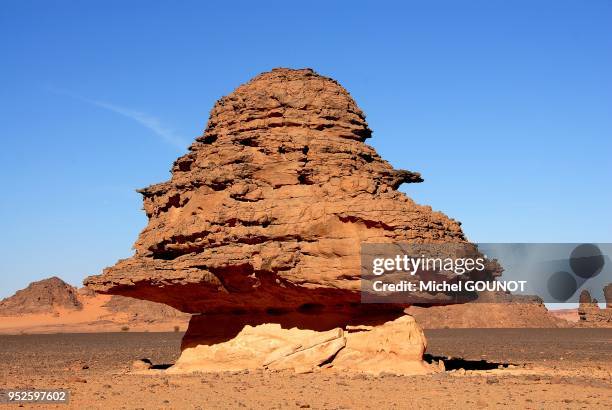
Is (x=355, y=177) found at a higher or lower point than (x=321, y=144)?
lower

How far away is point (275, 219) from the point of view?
18.1 meters

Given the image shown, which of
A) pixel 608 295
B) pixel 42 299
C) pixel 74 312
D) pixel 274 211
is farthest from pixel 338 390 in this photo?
pixel 42 299

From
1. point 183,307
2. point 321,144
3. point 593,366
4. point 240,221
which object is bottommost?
point 593,366

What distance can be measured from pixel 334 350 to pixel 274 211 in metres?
3.91

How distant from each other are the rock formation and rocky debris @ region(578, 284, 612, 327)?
60.7 m

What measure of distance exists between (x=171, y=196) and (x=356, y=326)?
7081mm

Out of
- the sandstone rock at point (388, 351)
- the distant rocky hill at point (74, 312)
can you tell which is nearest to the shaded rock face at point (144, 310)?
the distant rocky hill at point (74, 312)

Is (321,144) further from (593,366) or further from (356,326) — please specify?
(593,366)

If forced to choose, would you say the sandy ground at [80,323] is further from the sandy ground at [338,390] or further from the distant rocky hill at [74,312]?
the sandy ground at [338,390]

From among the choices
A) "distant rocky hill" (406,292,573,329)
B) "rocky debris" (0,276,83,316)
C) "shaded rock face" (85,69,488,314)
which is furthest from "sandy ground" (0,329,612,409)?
"rocky debris" (0,276,83,316)

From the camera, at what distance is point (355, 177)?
18.5m

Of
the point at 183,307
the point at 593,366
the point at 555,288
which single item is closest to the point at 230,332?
the point at 183,307

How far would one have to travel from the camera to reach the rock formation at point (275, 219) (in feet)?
56.3

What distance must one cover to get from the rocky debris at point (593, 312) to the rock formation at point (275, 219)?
60.7m
